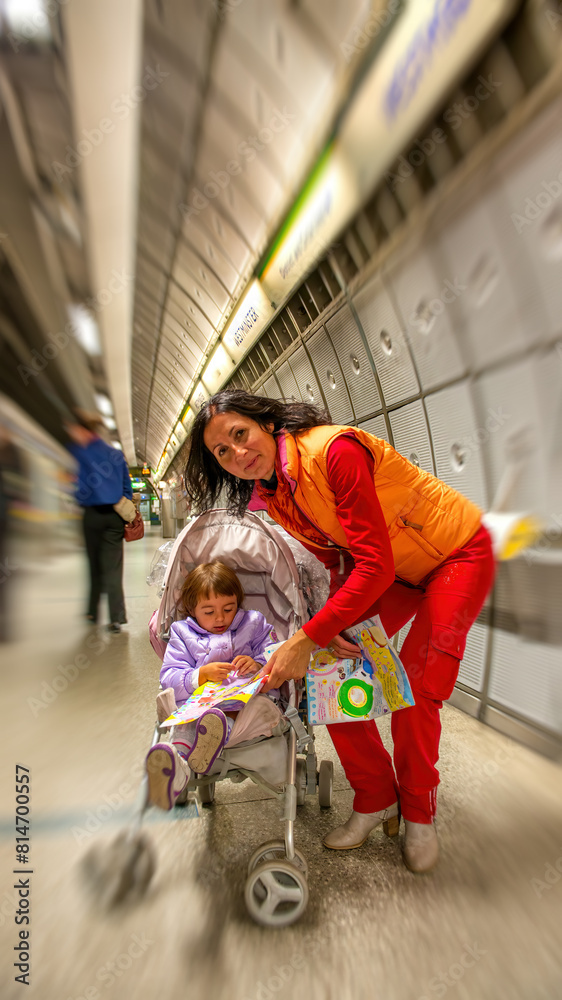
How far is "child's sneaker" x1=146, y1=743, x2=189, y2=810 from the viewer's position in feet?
2.78

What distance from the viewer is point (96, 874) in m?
0.90

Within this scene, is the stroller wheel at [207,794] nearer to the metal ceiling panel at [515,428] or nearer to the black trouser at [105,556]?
the black trouser at [105,556]

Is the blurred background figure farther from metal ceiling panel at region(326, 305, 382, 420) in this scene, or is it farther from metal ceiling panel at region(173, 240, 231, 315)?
metal ceiling panel at region(326, 305, 382, 420)

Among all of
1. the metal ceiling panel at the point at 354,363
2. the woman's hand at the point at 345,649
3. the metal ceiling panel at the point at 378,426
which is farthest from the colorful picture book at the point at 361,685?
the metal ceiling panel at the point at 378,426

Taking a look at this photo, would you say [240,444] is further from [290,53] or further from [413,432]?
[413,432]

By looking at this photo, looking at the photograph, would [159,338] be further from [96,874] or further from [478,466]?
[478,466]

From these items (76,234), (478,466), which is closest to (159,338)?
(76,234)

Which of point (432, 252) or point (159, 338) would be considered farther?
point (432, 252)

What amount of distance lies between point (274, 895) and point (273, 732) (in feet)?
0.89

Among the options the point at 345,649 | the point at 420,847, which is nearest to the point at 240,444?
the point at 345,649

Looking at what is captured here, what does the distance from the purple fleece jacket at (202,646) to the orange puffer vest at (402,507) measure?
37cm

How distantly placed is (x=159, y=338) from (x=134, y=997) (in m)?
0.93

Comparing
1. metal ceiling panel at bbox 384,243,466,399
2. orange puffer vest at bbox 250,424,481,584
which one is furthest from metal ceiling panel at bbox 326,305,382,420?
orange puffer vest at bbox 250,424,481,584

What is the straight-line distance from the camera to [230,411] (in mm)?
1039
